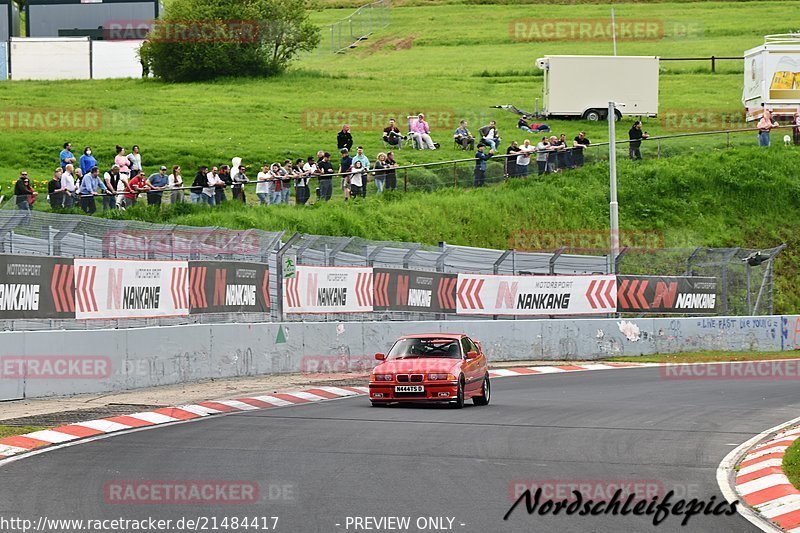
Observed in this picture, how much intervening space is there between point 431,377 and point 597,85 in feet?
137

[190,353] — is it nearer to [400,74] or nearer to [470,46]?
[400,74]

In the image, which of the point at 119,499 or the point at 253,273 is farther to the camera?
the point at 253,273

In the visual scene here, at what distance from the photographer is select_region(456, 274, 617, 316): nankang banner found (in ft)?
102

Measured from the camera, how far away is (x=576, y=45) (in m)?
93.6

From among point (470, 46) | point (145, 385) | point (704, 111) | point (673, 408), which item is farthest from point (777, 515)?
point (470, 46)

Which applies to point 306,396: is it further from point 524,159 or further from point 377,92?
point 377,92

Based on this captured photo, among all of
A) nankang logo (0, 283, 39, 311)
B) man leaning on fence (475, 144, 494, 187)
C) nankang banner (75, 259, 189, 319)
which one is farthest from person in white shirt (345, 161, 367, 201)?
nankang logo (0, 283, 39, 311)

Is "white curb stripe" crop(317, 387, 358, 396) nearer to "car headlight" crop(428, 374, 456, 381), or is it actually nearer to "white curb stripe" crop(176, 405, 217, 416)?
"car headlight" crop(428, 374, 456, 381)

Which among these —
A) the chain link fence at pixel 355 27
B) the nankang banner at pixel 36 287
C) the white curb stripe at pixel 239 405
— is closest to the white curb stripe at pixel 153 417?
the white curb stripe at pixel 239 405

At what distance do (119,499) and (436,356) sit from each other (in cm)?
1000

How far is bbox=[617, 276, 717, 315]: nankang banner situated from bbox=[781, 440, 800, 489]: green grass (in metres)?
19.9

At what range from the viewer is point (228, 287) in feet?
78.5

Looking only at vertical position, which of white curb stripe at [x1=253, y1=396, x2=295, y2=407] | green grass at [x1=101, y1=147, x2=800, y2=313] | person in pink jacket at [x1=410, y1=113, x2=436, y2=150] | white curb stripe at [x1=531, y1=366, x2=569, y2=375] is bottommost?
white curb stripe at [x1=531, y1=366, x2=569, y2=375]

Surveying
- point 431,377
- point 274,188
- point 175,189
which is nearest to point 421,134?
point 274,188
